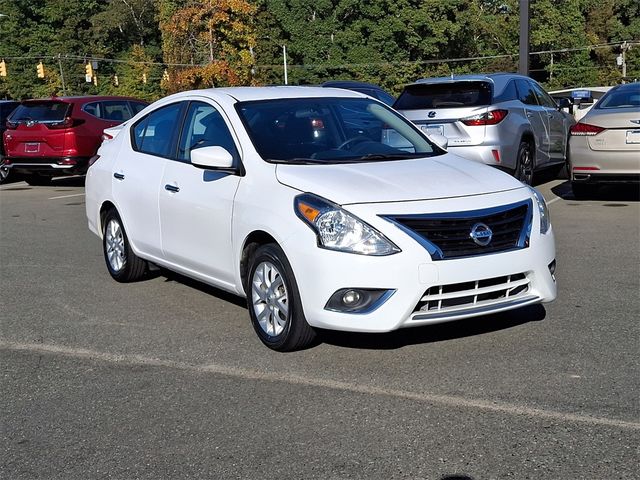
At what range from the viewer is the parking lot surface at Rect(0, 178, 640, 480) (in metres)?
3.87

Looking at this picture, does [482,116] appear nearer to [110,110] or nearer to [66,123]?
[66,123]

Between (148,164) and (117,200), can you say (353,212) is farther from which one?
(117,200)

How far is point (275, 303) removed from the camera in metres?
5.45

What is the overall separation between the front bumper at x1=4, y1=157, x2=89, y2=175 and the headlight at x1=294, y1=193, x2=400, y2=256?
11791mm

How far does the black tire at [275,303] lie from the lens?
5.25m

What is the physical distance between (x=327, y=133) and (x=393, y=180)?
3.31 feet

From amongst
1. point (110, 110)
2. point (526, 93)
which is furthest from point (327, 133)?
point (110, 110)

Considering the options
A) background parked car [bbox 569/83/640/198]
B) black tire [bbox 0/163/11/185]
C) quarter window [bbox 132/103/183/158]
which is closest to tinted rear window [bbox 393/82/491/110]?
background parked car [bbox 569/83/640/198]

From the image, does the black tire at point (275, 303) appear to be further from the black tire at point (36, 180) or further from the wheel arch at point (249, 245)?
the black tire at point (36, 180)

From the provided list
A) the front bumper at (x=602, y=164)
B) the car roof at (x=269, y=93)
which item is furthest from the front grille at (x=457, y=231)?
the front bumper at (x=602, y=164)

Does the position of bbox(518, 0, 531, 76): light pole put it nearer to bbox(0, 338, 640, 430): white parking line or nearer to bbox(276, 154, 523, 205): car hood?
bbox(276, 154, 523, 205): car hood

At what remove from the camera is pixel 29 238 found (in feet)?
34.9

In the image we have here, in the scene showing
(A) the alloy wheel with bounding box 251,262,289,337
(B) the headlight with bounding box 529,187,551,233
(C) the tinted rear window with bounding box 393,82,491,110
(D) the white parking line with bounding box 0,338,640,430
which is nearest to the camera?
(D) the white parking line with bounding box 0,338,640,430

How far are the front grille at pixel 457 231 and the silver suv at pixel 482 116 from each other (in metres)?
5.69
